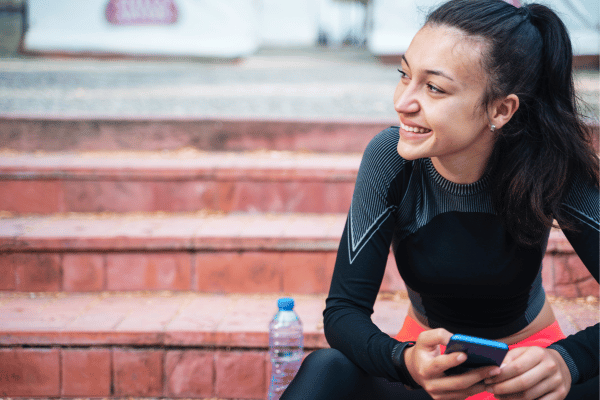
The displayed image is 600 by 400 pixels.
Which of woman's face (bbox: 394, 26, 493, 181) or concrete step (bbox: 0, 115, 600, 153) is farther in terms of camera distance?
concrete step (bbox: 0, 115, 600, 153)

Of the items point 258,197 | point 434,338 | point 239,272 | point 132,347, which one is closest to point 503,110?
point 434,338

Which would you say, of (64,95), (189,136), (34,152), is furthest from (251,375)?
(64,95)

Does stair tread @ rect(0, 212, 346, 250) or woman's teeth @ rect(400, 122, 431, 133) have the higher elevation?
woman's teeth @ rect(400, 122, 431, 133)

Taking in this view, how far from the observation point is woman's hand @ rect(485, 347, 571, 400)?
105 centimetres

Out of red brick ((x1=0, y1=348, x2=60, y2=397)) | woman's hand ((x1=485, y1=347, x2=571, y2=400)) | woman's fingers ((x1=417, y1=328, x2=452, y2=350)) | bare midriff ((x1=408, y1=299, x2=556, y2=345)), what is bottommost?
red brick ((x1=0, y1=348, x2=60, y2=397))

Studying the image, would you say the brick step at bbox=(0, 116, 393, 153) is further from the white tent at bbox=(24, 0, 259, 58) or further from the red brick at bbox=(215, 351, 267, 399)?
the white tent at bbox=(24, 0, 259, 58)

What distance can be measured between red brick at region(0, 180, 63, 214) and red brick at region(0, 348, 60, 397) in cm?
92

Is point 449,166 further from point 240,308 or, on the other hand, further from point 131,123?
point 131,123

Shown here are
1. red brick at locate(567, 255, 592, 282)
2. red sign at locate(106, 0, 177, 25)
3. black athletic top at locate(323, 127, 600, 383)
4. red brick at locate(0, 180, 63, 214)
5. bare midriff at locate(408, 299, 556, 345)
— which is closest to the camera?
black athletic top at locate(323, 127, 600, 383)

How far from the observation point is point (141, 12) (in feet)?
25.6

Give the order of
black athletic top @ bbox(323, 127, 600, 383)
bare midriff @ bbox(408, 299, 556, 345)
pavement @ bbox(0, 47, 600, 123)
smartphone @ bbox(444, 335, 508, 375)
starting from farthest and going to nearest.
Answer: pavement @ bbox(0, 47, 600, 123) → bare midriff @ bbox(408, 299, 556, 345) → black athletic top @ bbox(323, 127, 600, 383) → smartphone @ bbox(444, 335, 508, 375)

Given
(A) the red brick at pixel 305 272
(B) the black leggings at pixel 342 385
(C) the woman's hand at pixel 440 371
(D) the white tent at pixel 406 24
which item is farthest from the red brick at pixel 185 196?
(D) the white tent at pixel 406 24

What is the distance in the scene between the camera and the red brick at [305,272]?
7.47 ft

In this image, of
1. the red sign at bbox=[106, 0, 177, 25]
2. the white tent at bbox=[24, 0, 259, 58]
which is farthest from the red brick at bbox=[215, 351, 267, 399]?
the red sign at bbox=[106, 0, 177, 25]
